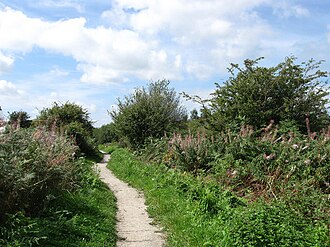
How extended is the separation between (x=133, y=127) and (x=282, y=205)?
56.9ft

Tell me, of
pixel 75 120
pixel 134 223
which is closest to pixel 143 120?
pixel 75 120

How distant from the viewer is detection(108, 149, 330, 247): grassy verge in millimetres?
6156

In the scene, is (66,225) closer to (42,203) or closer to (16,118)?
(42,203)

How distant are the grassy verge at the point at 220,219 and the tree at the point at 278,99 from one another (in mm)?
5056

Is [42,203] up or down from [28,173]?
down

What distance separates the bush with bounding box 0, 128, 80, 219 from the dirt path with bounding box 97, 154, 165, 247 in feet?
5.20

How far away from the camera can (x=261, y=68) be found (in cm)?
1697

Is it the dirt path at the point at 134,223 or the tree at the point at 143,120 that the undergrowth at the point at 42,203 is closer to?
the dirt path at the point at 134,223

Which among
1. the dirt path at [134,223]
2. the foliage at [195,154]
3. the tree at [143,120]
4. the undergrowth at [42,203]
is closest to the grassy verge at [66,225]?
the undergrowth at [42,203]

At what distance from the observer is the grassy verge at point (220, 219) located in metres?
6.16

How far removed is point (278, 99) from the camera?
16.5m

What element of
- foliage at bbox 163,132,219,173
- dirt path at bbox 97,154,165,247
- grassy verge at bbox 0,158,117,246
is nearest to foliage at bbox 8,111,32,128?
grassy verge at bbox 0,158,117,246

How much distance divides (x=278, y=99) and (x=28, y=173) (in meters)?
12.1

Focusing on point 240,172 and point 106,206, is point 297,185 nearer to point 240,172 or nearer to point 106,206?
point 240,172
